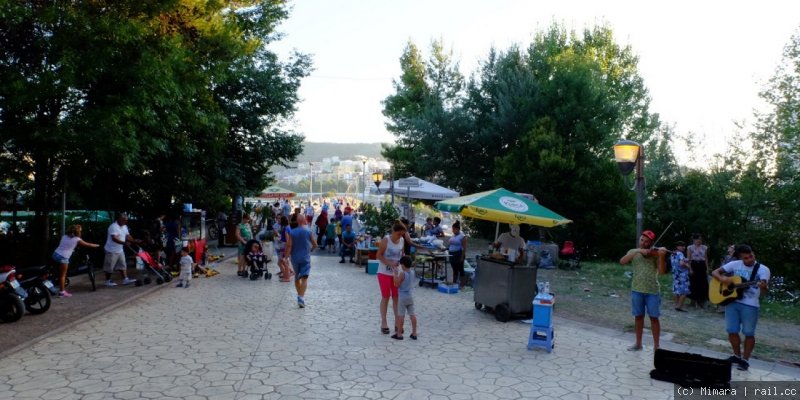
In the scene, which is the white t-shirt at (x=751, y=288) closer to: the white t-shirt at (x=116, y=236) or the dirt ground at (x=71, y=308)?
the dirt ground at (x=71, y=308)

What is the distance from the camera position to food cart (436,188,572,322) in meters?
9.56

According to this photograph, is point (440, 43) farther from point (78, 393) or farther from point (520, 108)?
point (78, 393)

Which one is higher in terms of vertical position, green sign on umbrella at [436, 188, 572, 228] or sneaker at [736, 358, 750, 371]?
green sign on umbrella at [436, 188, 572, 228]

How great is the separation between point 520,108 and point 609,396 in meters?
22.2

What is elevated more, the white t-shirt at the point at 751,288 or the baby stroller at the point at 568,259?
the white t-shirt at the point at 751,288

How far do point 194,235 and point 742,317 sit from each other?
14.8 meters

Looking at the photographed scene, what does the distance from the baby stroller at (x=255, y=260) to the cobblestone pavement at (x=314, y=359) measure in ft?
11.5

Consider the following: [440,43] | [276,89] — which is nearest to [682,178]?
[276,89]

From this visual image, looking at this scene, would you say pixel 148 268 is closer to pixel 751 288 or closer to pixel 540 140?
pixel 751 288

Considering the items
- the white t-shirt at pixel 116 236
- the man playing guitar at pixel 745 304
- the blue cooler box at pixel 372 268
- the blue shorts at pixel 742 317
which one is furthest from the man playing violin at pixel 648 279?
the white t-shirt at pixel 116 236

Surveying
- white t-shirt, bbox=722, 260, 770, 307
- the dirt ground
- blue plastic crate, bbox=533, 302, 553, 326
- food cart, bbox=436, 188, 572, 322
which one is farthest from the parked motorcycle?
white t-shirt, bbox=722, 260, 770, 307

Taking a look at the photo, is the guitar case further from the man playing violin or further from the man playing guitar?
the man playing violin

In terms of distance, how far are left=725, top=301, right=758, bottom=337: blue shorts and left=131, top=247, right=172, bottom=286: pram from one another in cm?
1125

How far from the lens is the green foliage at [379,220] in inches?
704
